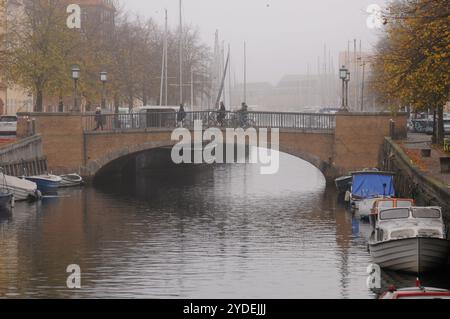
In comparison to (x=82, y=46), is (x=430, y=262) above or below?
below

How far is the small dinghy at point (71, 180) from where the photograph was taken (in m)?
71.4

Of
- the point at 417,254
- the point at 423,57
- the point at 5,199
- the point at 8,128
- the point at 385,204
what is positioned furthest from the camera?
the point at 8,128

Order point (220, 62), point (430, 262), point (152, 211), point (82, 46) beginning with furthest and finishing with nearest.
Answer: point (220, 62)
point (82, 46)
point (152, 211)
point (430, 262)

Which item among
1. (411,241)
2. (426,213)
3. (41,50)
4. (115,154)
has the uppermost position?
(41,50)

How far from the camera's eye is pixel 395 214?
4044cm

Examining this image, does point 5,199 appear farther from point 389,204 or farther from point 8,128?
point 8,128

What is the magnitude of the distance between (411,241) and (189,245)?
11.7 meters

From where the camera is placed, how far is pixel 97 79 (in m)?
89.9

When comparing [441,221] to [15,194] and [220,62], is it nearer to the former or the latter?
[15,194]

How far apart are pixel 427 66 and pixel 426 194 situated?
5664 millimetres

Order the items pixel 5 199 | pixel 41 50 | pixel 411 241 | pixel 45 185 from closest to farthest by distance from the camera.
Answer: pixel 411 241 < pixel 5 199 < pixel 45 185 < pixel 41 50

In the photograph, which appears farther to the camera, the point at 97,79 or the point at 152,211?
the point at 97,79

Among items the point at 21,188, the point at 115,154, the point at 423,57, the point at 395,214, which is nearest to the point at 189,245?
the point at 395,214

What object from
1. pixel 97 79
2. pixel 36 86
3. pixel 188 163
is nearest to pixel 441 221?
pixel 36 86
